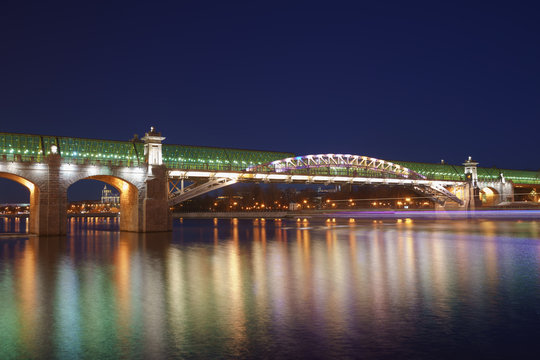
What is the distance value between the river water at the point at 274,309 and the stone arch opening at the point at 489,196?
249 feet

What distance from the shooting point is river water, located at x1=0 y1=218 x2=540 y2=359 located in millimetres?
7340

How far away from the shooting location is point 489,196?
89750mm

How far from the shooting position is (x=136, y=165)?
41.0 metres

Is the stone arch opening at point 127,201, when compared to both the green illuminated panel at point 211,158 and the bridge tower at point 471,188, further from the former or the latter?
the bridge tower at point 471,188

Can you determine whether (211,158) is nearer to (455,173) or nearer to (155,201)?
(155,201)

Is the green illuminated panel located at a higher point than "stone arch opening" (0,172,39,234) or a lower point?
higher

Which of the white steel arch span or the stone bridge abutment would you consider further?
the white steel arch span

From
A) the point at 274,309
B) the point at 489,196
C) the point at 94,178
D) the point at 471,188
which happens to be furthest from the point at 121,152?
the point at 489,196

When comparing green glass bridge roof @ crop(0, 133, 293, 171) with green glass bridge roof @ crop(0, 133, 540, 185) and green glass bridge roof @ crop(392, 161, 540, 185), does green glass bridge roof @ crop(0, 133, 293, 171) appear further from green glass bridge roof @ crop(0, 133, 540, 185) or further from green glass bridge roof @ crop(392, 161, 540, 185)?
green glass bridge roof @ crop(392, 161, 540, 185)

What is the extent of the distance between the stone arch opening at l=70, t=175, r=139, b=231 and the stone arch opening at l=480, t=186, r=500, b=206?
221ft

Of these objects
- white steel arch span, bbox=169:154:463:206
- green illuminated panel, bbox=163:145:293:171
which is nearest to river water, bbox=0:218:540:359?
white steel arch span, bbox=169:154:463:206

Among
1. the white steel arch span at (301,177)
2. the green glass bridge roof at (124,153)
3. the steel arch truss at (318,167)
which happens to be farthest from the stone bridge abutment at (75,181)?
the steel arch truss at (318,167)

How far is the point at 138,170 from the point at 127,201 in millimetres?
3783

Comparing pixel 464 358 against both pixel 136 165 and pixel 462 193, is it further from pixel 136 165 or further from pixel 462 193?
pixel 462 193
